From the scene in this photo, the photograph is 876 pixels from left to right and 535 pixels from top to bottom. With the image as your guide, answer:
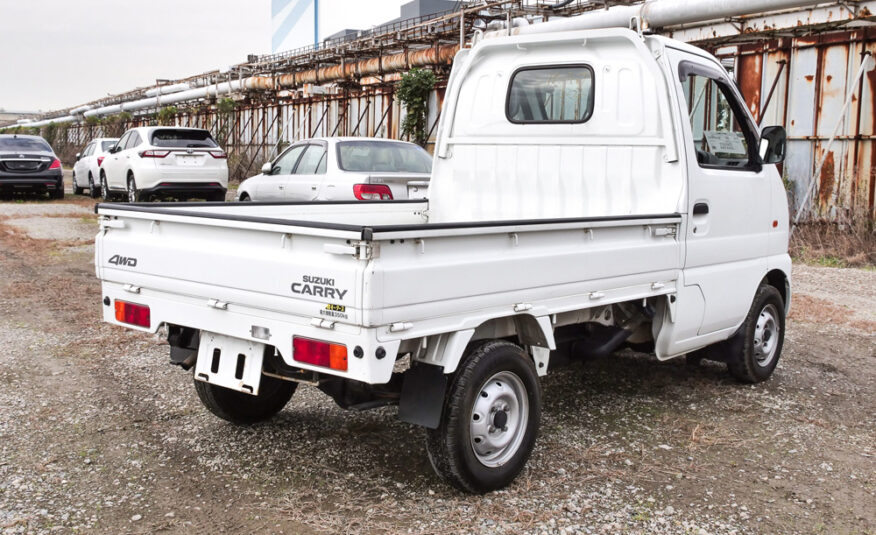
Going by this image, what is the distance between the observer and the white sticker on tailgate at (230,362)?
3943 mm

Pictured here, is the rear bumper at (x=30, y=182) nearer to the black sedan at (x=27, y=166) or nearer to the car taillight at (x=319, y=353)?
the black sedan at (x=27, y=166)

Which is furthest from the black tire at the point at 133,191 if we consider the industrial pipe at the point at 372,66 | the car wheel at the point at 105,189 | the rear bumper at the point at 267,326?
the rear bumper at the point at 267,326

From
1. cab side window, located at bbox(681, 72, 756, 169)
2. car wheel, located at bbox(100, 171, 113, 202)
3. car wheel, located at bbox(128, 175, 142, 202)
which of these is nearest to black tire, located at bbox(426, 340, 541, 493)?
cab side window, located at bbox(681, 72, 756, 169)

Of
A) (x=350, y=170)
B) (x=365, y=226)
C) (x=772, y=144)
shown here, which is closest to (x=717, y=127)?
(x=772, y=144)

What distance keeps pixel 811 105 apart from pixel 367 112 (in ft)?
47.8

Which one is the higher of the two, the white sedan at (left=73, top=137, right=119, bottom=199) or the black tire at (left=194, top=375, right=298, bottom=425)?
the white sedan at (left=73, top=137, right=119, bottom=199)

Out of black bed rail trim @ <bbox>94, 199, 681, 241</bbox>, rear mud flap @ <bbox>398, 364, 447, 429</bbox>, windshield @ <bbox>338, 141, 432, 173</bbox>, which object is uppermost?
windshield @ <bbox>338, 141, 432, 173</bbox>

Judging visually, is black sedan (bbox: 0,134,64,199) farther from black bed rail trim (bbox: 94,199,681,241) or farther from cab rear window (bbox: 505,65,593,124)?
cab rear window (bbox: 505,65,593,124)

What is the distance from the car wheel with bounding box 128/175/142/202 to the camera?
17453 millimetres

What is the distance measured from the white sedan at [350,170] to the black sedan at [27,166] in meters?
10.8

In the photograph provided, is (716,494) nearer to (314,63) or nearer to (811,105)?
(811,105)

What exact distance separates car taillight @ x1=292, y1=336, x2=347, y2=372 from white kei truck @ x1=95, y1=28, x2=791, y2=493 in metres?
0.01

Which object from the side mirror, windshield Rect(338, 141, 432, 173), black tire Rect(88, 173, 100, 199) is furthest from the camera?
black tire Rect(88, 173, 100, 199)

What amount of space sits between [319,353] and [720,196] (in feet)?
10.3
